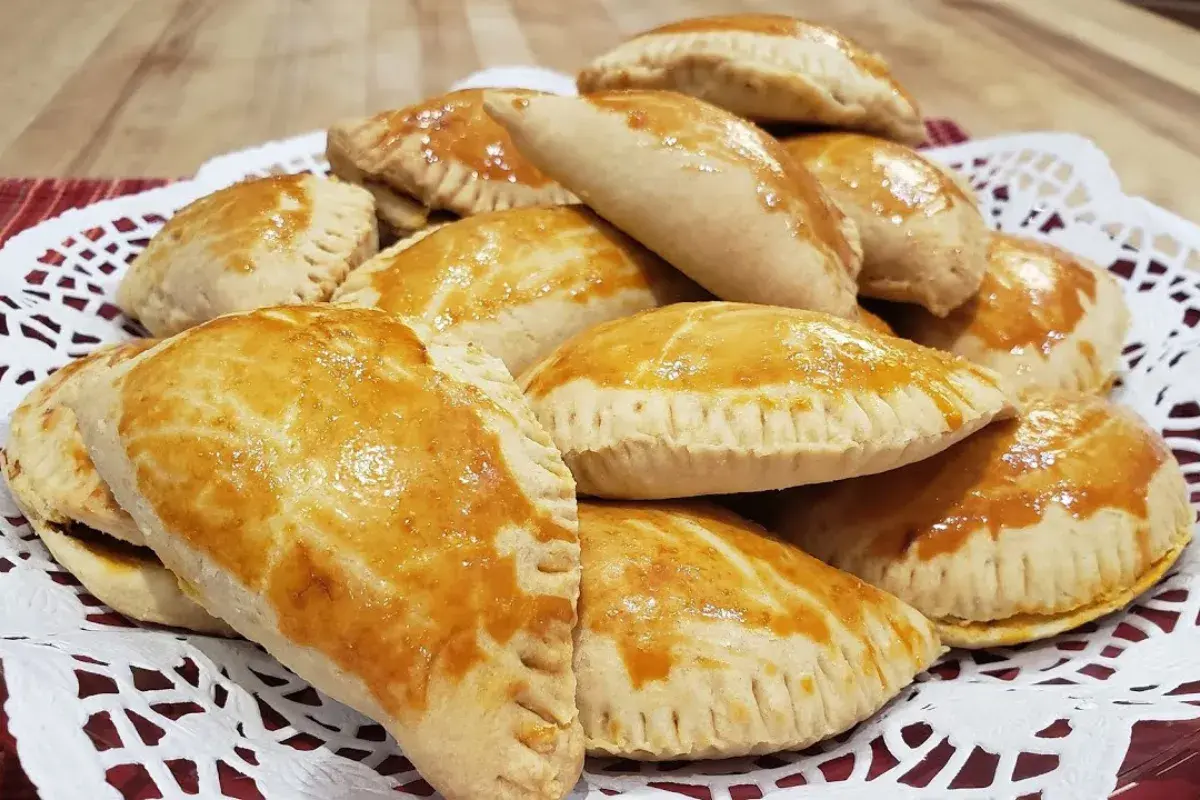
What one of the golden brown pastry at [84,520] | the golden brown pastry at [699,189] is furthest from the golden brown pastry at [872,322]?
the golden brown pastry at [84,520]

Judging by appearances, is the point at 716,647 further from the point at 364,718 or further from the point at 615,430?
the point at 364,718

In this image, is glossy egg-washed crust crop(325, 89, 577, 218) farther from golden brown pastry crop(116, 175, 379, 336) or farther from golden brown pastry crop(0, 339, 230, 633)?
golden brown pastry crop(0, 339, 230, 633)

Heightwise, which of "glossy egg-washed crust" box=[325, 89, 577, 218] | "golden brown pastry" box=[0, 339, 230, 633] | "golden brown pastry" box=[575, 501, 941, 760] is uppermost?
"glossy egg-washed crust" box=[325, 89, 577, 218]

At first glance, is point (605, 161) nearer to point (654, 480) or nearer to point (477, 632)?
point (654, 480)

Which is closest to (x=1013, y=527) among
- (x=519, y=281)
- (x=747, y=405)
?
(x=747, y=405)

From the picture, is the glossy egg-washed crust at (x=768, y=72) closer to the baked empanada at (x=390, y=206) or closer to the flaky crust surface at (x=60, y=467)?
the baked empanada at (x=390, y=206)

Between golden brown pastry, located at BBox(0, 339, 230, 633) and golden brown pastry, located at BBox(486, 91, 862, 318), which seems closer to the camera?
golden brown pastry, located at BBox(0, 339, 230, 633)

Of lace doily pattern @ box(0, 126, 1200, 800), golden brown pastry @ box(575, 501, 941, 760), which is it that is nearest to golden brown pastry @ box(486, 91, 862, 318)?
golden brown pastry @ box(575, 501, 941, 760)
